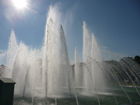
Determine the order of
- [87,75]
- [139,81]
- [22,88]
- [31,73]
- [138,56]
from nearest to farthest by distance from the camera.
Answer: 1. [22,88]
2. [31,73]
3. [87,75]
4. [139,81]
5. [138,56]

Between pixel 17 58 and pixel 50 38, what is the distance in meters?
7.81

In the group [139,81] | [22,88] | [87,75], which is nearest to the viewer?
[22,88]

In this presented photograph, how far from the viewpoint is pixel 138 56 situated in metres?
76.5

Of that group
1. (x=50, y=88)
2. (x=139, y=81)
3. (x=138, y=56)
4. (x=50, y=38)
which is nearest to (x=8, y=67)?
(x=50, y=88)

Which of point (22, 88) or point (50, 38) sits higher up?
point (50, 38)

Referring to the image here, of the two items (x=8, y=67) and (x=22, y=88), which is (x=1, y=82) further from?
(x=8, y=67)

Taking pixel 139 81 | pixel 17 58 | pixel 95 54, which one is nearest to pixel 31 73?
pixel 17 58

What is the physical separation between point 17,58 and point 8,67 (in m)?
3.94

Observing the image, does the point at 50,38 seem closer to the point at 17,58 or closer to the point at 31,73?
the point at 17,58

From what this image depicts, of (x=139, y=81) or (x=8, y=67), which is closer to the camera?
(x=8, y=67)

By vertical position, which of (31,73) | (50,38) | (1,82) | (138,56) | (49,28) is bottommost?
(1,82)

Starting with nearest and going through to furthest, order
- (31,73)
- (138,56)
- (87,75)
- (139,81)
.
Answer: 1. (31,73)
2. (87,75)
3. (139,81)
4. (138,56)

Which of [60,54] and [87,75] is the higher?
[60,54]

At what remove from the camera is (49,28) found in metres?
21.5
